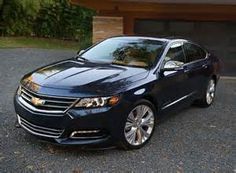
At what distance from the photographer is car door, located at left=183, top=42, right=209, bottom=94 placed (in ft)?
23.5

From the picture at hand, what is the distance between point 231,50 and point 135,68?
6.63 metres

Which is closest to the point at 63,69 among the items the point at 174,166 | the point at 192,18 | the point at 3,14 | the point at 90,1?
the point at 174,166

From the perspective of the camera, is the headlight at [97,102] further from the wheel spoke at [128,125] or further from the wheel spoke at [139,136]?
the wheel spoke at [139,136]

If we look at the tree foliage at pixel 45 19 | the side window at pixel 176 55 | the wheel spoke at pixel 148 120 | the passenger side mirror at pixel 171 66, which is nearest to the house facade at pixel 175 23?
the side window at pixel 176 55

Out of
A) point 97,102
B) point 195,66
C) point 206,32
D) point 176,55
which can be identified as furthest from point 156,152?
point 206,32

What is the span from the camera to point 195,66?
7391 mm

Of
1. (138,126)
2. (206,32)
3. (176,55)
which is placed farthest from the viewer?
(206,32)

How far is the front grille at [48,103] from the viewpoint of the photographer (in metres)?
5.10

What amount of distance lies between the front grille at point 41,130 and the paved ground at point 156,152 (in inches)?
10.0

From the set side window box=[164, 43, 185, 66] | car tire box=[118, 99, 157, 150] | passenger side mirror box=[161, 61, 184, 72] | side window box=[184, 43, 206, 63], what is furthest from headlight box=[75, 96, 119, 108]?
side window box=[184, 43, 206, 63]

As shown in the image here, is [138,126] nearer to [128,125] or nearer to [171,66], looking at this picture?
[128,125]

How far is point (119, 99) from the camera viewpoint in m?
5.24

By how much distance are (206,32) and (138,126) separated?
7.00 metres

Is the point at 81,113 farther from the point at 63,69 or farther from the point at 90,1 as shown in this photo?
the point at 90,1
